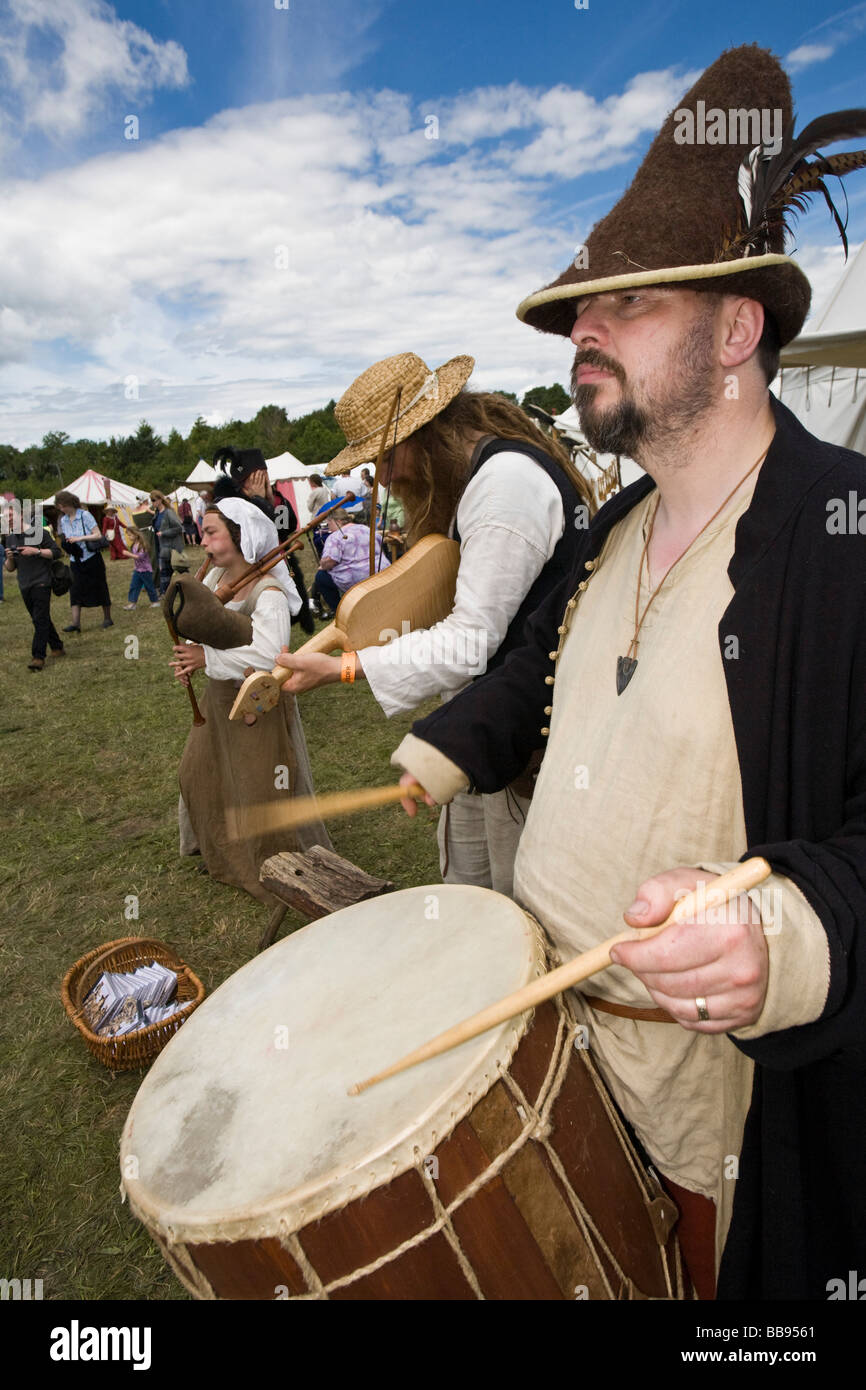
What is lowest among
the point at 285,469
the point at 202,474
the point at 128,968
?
the point at 128,968

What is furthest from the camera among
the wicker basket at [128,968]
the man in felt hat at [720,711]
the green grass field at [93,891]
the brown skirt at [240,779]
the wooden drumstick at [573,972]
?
the brown skirt at [240,779]

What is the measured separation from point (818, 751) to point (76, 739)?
7447 mm

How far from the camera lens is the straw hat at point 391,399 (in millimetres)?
2342

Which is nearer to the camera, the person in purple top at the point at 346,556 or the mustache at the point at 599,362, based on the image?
the mustache at the point at 599,362

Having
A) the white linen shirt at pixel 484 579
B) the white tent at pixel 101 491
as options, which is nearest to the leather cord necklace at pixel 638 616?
the white linen shirt at pixel 484 579

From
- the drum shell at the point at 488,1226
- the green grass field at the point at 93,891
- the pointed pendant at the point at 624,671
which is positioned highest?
the pointed pendant at the point at 624,671

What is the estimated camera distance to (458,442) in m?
2.39

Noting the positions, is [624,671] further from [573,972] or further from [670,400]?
[573,972]

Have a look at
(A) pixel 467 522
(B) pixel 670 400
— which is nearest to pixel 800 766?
(B) pixel 670 400

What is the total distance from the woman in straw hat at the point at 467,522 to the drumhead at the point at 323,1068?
2.18ft

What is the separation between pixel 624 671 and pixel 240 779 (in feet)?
9.90

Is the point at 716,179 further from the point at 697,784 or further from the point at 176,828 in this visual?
the point at 176,828

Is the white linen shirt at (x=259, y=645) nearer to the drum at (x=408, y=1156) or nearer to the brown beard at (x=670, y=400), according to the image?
the drum at (x=408, y=1156)
